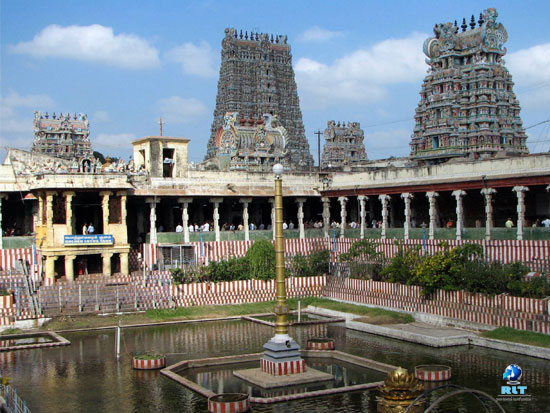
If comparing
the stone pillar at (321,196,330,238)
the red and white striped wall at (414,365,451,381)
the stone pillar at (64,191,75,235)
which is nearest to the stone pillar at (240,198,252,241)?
the stone pillar at (321,196,330,238)

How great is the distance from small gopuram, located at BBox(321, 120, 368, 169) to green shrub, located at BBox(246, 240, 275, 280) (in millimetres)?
49556

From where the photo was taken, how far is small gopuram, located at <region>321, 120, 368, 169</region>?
91812 millimetres

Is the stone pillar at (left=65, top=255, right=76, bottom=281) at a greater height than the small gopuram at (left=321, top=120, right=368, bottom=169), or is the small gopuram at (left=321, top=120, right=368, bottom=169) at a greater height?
the small gopuram at (left=321, top=120, right=368, bottom=169)

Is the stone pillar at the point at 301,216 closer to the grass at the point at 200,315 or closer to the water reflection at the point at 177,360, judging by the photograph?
the grass at the point at 200,315

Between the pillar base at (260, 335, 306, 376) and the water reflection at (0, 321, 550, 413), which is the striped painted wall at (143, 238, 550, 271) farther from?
the pillar base at (260, 335, 306, 376)

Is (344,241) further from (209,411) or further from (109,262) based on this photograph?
(209,411)

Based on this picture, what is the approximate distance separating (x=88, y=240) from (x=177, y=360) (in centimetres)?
1650

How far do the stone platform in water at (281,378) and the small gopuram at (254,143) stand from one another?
43.5 m

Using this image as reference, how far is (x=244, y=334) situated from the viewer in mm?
33562

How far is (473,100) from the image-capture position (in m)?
64.8

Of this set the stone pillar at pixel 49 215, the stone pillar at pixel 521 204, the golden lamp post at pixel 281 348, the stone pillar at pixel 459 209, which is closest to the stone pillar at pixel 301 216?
the stone pillar at pixel 459 209

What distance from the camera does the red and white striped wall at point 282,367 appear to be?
960 inches

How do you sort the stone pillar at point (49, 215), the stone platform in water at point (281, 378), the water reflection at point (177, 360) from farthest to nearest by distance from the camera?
the stone pillar at point (49, 215) < the stone platform in water at point (281, 378) < the water reflection at point (177, 360)

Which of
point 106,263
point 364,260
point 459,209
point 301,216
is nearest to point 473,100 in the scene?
point 301,216
